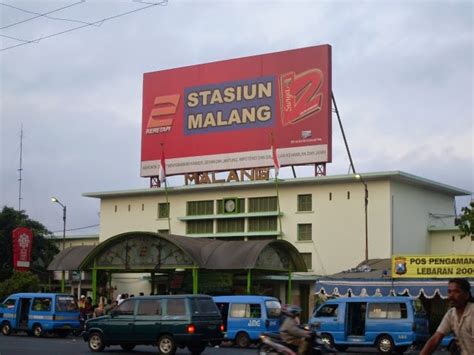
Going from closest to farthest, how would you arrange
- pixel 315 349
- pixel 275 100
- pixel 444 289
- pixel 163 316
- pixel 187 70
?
pixel 315 349 < pixel 163 316 < pixel 444 289 < pixel 275 100 < pixel 187 70

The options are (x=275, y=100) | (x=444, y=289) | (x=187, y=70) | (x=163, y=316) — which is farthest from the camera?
(x=187, y=70)

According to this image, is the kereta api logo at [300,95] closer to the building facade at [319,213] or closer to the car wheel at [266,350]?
the building facade at [319,213]

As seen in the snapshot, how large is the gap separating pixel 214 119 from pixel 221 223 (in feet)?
24.9

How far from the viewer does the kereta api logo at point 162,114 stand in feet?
185

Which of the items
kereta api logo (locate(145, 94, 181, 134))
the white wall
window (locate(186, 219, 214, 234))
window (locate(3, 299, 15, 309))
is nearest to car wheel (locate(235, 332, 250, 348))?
window (locate(3, 299, 15, 309))

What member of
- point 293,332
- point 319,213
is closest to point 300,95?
point 319,213

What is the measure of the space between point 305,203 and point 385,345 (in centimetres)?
2631

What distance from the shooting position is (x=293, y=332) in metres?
16.8

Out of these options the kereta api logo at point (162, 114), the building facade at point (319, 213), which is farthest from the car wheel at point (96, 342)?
the kereta api logo at point (162, 114)

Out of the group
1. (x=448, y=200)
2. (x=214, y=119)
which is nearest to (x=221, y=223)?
(x=214, y=119)

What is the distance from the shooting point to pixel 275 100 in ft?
169

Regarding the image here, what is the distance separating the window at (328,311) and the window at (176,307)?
7356 millimetres

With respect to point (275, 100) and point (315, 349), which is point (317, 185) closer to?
point (275, 100)

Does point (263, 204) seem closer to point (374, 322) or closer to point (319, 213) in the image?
point (319, 213)
